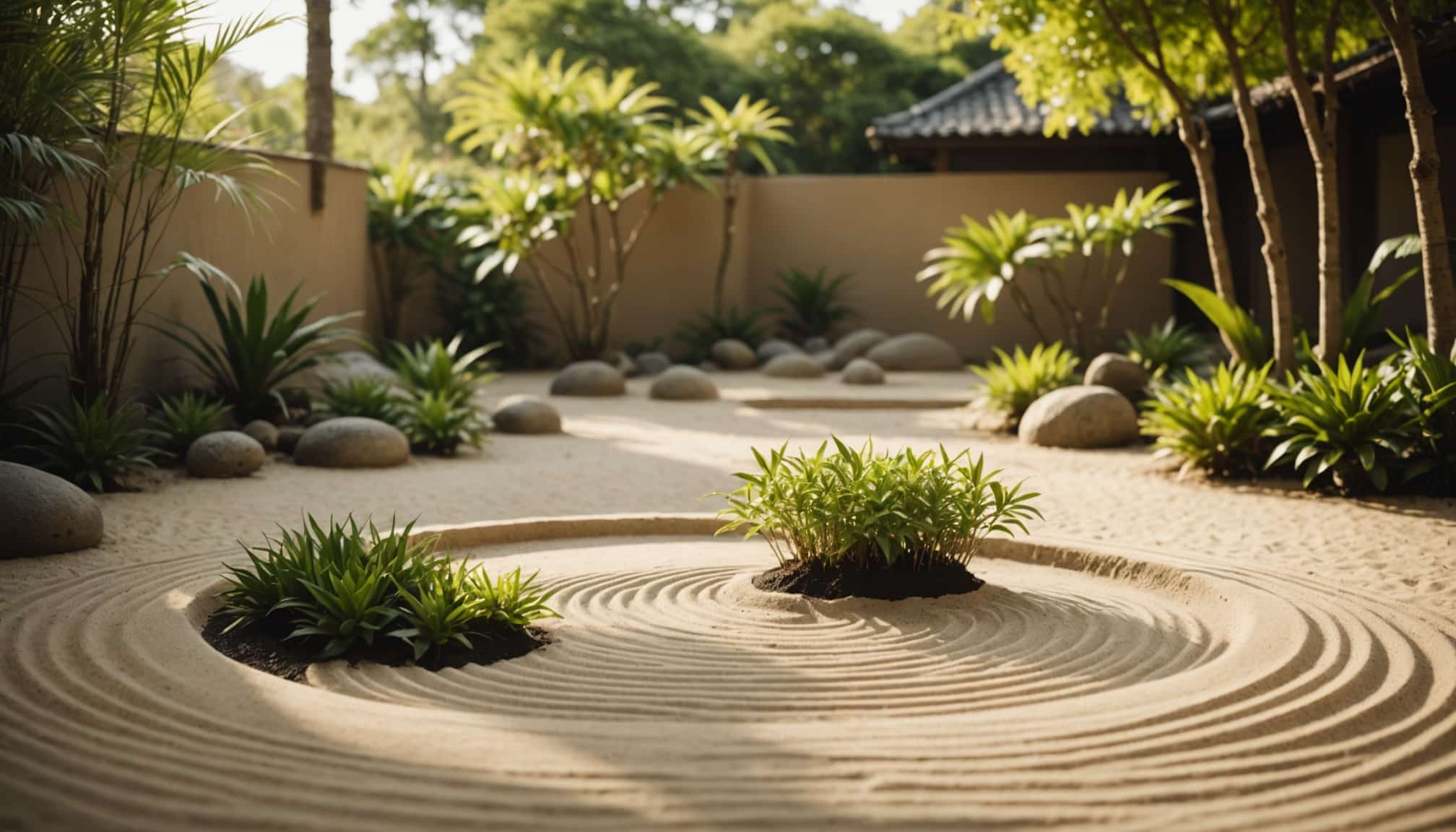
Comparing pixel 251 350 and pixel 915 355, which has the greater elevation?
pixel 915 355

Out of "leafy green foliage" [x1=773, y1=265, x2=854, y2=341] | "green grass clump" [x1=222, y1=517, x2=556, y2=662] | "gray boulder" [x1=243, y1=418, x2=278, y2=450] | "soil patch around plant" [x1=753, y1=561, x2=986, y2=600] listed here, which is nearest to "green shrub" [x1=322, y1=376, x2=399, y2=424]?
"gray boulder" [x1=243, y1=418, x2=278, y2=450]

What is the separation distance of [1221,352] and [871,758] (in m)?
9.09

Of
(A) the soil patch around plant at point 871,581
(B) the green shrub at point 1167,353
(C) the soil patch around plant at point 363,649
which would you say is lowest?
(C) the soil patch around plant at point 363,649

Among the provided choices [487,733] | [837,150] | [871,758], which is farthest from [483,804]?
[837,150]

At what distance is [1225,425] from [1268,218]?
1.42 metres

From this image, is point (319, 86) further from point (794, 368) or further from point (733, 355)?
point (794, 368)

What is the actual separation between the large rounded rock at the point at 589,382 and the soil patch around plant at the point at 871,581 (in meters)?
6.89

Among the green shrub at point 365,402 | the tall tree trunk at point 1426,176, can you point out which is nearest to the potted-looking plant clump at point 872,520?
the tall tree trunk at point 1426,176

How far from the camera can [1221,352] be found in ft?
35.1

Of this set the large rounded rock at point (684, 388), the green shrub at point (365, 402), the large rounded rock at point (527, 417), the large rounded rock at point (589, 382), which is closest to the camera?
the green shrub at point (365, 402)

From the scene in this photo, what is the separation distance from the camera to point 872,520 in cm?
384

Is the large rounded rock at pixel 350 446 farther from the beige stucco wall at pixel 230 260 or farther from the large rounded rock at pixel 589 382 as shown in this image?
the large rounded rock at pixel 589 382

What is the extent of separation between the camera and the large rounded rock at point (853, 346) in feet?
43.0

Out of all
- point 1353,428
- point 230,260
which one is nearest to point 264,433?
point 230,260
